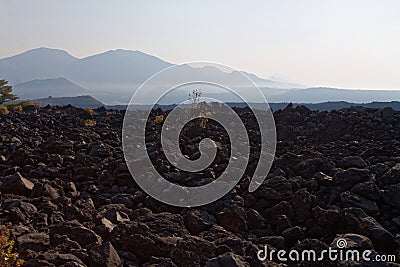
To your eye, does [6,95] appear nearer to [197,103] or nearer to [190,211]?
[197,103]

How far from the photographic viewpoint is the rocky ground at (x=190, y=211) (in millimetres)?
4098

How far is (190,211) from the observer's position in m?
5.23

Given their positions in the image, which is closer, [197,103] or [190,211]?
[190,211]

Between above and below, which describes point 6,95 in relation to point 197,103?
above

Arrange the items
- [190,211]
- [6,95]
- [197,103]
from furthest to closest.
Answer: [6,95] → [197,103] → [190,211]

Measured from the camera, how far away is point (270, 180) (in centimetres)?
622

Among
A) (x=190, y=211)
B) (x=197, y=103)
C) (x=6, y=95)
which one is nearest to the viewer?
(x=190, y=211)

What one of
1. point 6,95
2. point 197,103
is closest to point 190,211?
point 197,103

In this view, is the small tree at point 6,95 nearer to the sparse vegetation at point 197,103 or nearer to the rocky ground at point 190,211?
the sparse vegetation at point 197,103

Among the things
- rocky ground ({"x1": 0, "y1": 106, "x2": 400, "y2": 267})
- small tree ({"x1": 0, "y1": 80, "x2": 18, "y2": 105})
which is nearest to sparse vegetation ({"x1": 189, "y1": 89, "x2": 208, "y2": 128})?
rocky ground ({"x1": 0, "y1": 106, "x2": 400, "y2": 267})

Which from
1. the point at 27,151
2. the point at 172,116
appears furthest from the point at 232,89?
the point at 172,116

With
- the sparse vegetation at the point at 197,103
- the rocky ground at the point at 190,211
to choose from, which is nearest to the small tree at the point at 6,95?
the sparse vegetation at the point at 197,103

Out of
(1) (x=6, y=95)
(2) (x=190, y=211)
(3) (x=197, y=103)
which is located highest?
(1) (x=6, y=95)

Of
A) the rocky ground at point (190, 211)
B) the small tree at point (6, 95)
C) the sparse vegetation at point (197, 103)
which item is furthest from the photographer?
the small tree at point (6, 95)
